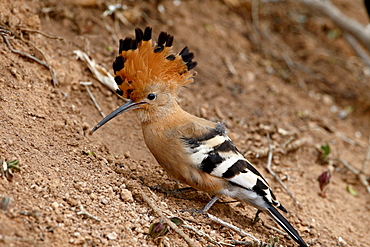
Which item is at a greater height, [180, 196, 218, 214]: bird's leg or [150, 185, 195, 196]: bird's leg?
[180, 196, 218, 214]: bird's leg

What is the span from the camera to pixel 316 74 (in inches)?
269

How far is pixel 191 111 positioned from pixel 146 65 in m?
1.35

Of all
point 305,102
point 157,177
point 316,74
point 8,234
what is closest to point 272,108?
point 305,102

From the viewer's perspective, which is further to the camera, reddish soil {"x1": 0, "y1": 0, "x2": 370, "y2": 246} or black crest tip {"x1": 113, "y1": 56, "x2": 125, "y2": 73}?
black crest tip {"x1": 113, "y1": 56, "x2": 125, "y2": 73}

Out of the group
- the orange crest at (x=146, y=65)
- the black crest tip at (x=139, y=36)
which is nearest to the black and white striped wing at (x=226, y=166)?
the orange crest at (x=146, y=65)

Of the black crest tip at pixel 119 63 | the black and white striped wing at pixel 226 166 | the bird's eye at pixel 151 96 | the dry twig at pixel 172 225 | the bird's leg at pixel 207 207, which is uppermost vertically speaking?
the black crest tip at pixel 119 63

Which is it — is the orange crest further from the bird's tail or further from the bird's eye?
the bird's tail

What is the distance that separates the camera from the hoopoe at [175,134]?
3.23 m

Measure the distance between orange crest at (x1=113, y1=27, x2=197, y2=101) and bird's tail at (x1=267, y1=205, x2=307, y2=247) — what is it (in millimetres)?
1256

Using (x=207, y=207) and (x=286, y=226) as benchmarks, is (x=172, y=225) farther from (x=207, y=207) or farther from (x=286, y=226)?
(x=286, y=226)

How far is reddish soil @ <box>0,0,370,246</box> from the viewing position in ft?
8.90

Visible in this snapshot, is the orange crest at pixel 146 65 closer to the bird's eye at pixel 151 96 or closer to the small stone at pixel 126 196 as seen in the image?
the bird's eye at pixel 151 96

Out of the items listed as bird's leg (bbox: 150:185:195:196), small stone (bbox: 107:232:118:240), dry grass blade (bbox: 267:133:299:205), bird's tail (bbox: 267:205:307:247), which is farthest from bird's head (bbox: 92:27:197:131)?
dry grass blade (bbox: 267:133:299:205)

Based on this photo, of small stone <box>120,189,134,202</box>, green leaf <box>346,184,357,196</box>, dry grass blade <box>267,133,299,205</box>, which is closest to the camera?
small stone <box>120,189,134,202</box>
